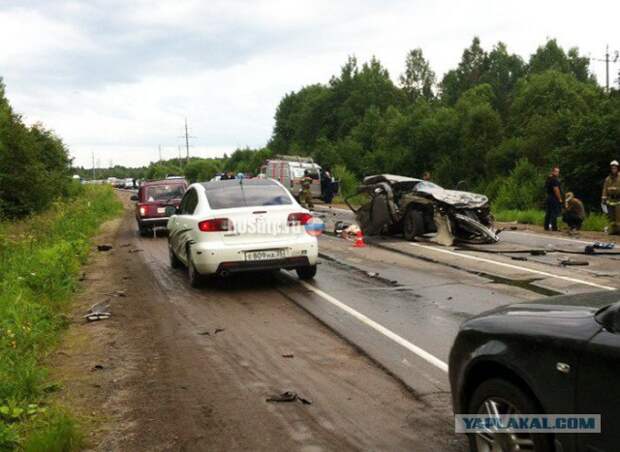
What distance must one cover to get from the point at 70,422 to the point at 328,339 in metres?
2.99

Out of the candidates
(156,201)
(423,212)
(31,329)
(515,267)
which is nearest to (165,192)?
(156,201)

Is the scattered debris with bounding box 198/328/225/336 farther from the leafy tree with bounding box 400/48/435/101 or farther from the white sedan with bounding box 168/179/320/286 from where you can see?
the leafy tree with bounding box 400/48/435/101

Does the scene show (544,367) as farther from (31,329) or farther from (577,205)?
(577,205)

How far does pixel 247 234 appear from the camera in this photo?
9305mm

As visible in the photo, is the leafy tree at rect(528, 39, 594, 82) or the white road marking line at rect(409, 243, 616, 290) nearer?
the white road marking line at rect(409, 243, 616, 290)

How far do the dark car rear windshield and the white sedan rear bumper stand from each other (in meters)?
0.68

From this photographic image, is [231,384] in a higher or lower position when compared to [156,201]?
lower

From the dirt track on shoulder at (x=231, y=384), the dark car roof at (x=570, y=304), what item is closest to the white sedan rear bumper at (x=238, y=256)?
the dirt track on shoulder at (x=231, y=384)

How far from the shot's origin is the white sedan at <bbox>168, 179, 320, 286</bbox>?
9.23m

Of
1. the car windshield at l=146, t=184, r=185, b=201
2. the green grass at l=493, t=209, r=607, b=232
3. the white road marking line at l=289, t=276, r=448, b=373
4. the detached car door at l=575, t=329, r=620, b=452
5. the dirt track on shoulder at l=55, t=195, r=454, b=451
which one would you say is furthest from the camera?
the car windshield at l=146, t=184, r=185, b=201

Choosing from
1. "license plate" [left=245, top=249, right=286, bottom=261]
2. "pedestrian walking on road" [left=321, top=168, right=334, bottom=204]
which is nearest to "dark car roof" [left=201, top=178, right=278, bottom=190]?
"license plate" [left=245, top=249, right=286, bottom=261]

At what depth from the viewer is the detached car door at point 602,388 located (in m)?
2.59

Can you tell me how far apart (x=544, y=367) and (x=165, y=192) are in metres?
18.6

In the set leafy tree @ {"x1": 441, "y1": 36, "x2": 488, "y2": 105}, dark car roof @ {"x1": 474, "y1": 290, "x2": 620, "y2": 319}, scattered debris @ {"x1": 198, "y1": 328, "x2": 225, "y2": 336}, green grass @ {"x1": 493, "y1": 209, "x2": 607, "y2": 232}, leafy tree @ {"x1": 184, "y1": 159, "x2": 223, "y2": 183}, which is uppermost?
leafy tree @ {"x1": 441, "y1": 36, "x2": 488, "y2": 105}
